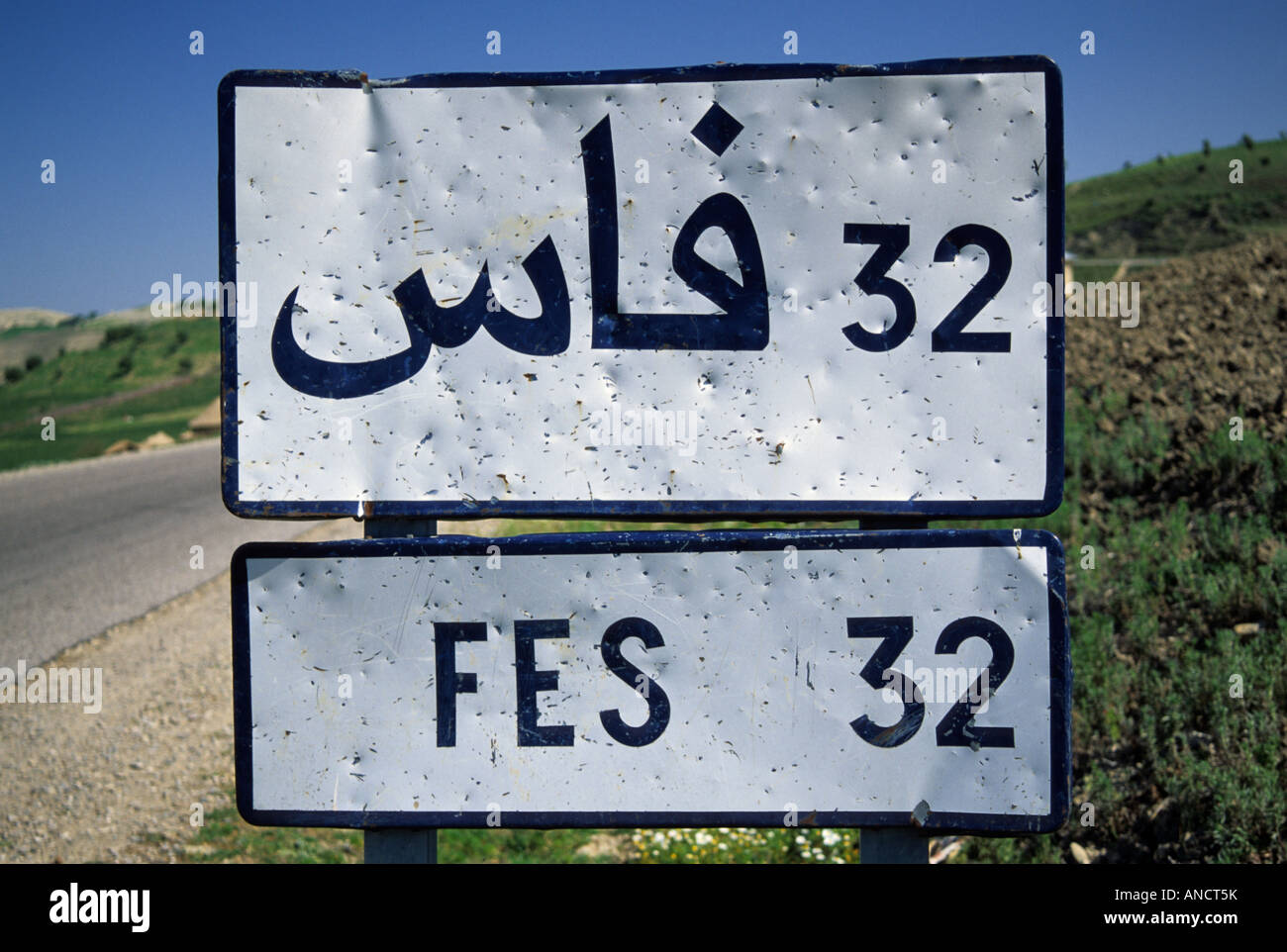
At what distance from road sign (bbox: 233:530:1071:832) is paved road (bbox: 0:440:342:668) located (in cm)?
384

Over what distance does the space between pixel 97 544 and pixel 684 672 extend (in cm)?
1099

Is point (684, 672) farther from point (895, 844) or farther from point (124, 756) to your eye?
point (124, 756)

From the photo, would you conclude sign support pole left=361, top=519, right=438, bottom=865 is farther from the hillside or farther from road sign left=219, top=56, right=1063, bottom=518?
the hillside

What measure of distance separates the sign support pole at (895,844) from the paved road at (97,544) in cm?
439

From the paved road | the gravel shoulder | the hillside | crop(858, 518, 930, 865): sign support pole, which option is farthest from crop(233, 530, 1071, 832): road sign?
the hillside

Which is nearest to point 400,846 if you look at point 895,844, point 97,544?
point 895,844

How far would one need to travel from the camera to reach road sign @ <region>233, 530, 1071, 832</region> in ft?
5.71

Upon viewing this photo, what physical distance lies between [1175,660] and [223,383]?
13.6 ft

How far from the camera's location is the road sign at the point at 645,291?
1.71 m

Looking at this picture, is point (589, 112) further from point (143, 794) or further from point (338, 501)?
point (143, 794)
